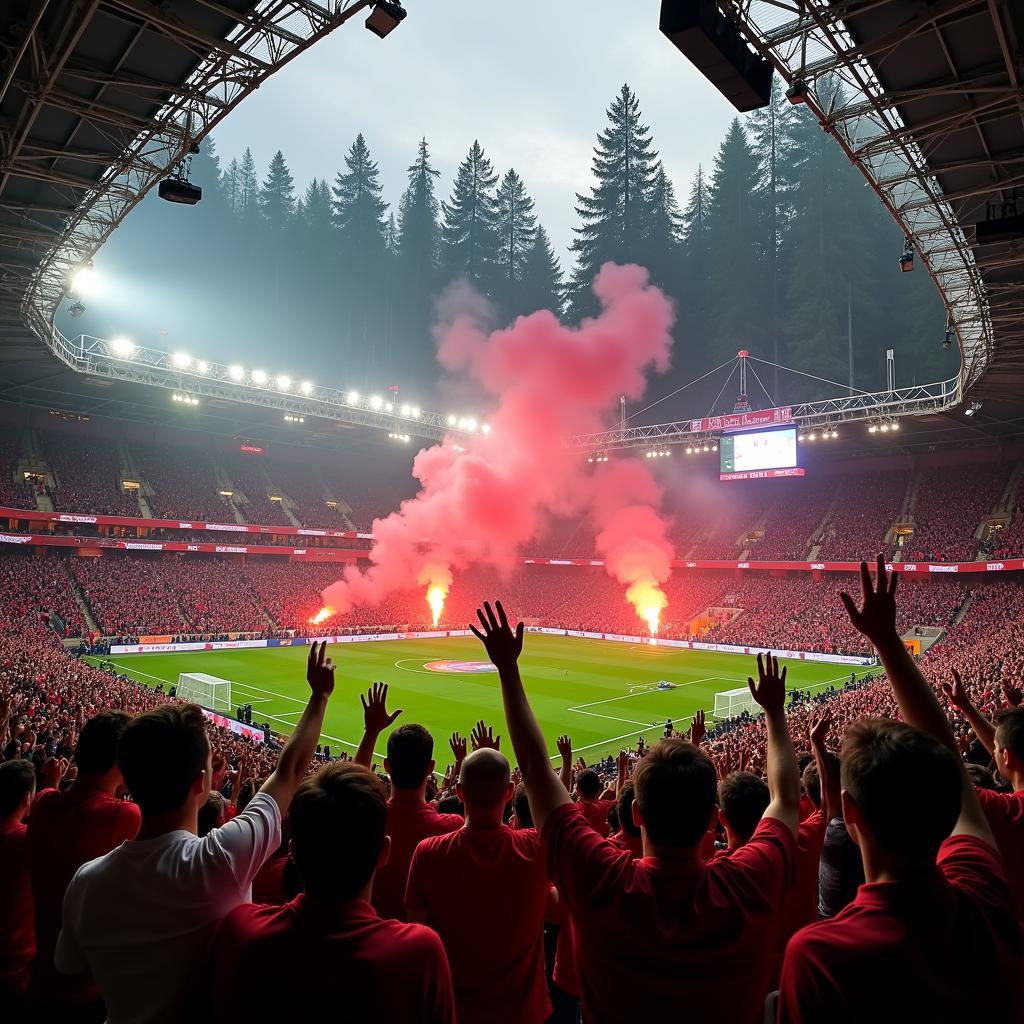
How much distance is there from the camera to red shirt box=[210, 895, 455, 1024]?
183 cm

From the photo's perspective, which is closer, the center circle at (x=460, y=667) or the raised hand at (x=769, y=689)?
the raised hand at (x=769, y=689)

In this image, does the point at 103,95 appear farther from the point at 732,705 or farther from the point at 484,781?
the point at 732,705

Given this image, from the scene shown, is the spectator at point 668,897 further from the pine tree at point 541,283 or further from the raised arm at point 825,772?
the pine tree at point 541,283

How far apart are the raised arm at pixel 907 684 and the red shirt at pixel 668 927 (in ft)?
2.12

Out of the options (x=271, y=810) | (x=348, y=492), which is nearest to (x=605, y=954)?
(x=271, y=810)

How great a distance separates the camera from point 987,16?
454 inches

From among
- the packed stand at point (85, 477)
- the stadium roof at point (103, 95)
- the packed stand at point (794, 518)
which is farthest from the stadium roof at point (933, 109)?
the packed stand at point (85, 477)

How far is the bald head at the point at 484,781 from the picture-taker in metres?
3.09

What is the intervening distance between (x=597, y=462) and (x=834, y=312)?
2298 cm

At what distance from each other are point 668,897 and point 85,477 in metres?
52.6

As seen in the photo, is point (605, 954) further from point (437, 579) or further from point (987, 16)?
point (437, 579)

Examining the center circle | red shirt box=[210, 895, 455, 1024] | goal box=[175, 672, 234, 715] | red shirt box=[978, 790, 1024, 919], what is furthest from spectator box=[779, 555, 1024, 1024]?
the center circle

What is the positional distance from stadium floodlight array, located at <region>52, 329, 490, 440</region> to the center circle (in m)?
18.3

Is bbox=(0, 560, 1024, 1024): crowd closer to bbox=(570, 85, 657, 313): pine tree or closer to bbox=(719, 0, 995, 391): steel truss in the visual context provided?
bbox=(719, 0, 995, 391): steel truss
